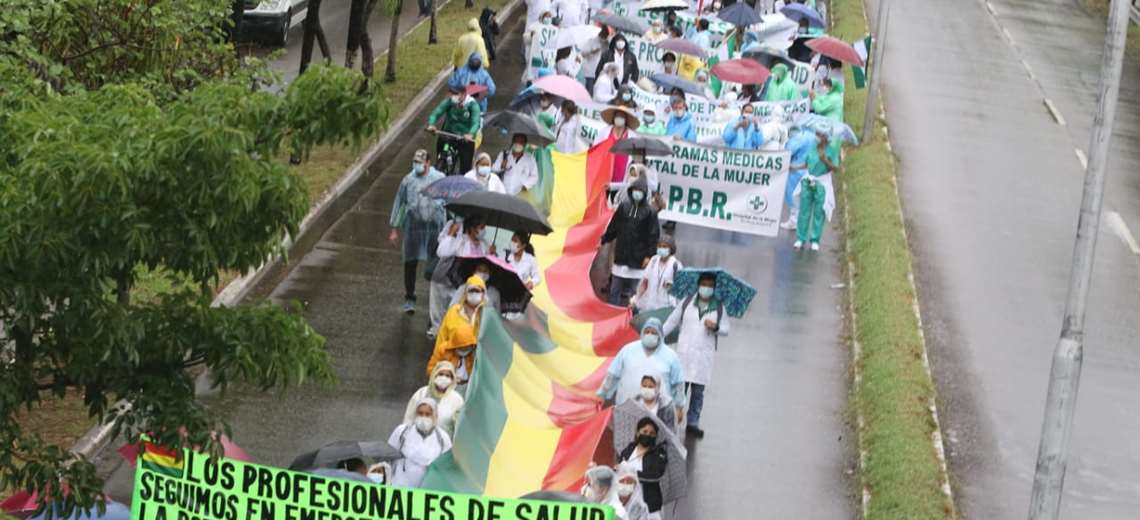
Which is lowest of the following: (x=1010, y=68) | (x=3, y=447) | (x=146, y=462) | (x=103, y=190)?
(x=1010, y=68)

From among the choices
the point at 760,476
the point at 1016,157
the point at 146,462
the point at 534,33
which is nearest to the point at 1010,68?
the point at 1016,157

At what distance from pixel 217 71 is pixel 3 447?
7836 mm

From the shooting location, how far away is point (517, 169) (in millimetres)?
20859

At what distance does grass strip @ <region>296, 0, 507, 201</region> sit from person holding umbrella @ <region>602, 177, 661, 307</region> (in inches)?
189

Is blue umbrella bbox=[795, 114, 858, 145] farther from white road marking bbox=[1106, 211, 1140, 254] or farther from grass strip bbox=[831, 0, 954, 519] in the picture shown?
white road marking bbox=[1106, 211, 1140, 254]

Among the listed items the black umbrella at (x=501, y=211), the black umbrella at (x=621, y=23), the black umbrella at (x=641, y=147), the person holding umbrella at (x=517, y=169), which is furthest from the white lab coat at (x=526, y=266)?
the black umbrella at (x=621, y=23)

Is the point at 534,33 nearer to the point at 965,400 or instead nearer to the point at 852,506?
the point at 965,400

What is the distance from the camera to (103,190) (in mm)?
8656

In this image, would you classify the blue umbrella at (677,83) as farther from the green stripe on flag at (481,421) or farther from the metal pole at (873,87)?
A: the green stripe on flag at (481,421)

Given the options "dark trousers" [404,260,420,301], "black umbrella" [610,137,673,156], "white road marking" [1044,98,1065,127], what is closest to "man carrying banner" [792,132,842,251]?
"black umbrella" [610,137,673,156]

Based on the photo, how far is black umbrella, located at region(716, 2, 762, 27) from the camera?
101 ft

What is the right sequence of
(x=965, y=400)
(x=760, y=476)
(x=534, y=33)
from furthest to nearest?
1. (x=534, y=33)
2. (x=965, y=400)
3. (x=760, y=476)

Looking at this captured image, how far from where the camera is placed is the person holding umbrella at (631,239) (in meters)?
19.1

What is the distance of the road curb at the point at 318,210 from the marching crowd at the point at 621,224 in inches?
40.8
